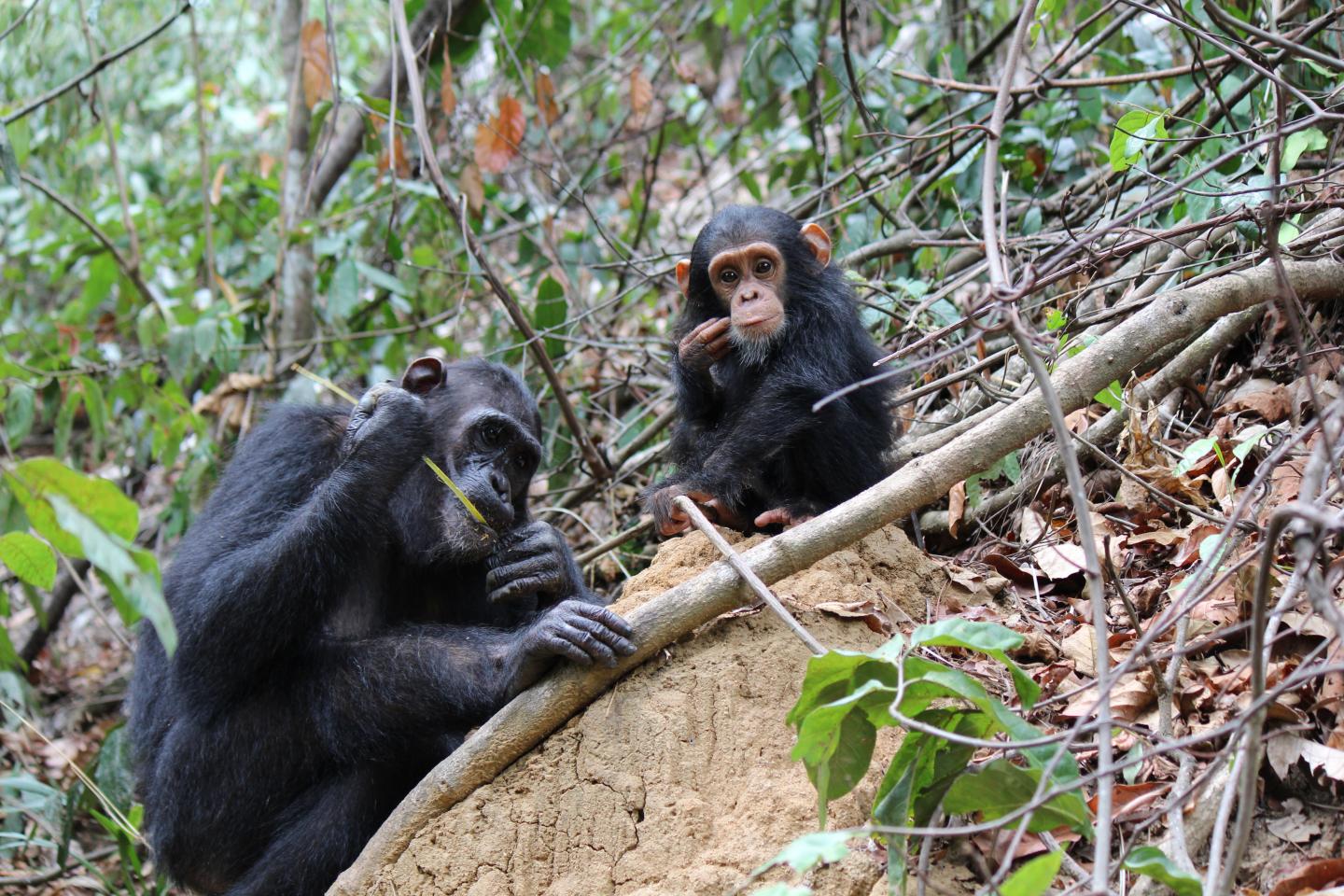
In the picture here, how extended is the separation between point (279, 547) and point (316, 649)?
15.9 inches

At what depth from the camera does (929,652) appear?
12.4 ft

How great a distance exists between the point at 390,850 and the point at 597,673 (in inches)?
29.4

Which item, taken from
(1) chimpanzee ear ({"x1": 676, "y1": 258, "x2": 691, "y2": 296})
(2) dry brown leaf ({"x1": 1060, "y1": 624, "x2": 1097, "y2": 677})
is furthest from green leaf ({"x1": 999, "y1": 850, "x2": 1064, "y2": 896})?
(1) chimpanzee ear ({"x1": 676, "y1": 258, "x2": 691, "y2": 296})

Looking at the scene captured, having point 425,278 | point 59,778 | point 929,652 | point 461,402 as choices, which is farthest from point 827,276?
point 59,778

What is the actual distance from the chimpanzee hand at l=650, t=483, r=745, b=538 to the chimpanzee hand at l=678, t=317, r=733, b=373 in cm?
57

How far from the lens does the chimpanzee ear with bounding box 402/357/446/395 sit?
4.96 meters

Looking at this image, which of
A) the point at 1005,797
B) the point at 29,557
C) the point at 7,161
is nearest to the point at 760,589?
the point at 1005,797

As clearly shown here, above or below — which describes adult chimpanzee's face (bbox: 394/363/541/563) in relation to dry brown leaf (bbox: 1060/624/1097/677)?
above

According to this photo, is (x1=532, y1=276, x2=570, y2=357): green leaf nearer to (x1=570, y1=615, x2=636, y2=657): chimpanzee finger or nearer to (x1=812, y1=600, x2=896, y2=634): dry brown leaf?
(x1=812, y1=600, x2=896, y2=634): dry brown leaf

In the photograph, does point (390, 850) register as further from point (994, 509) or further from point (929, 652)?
point (994, 509)

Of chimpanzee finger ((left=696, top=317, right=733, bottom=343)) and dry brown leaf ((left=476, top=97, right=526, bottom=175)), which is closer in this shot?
chimpanzee finger ((left=696, top=317, right=733, bottom=343))

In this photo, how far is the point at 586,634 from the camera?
357 centimetres

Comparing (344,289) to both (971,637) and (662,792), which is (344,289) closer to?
(662,792)

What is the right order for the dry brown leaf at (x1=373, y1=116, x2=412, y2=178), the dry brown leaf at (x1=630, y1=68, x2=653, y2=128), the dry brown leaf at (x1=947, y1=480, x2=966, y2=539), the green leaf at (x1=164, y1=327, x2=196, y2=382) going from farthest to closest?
the dry brown leaf at (x1=630, y1=68, x2=653, y2=128) → the dry brown leaf at (x1=373, y1=116, x2=412, y2=178) → the green leaf at (x1=164, y1=327, x2=196, y2=382) → the dry brown leaf at (x1=947, y1=480, x2=966, y2=539)
